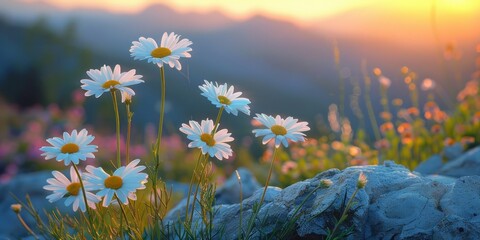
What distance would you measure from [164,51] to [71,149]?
1.73ft

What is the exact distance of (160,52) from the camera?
2.32 metres

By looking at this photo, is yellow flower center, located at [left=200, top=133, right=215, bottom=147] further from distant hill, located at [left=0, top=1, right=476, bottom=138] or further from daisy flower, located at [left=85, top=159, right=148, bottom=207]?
distant hill, located at [left=0, top=1, right=476, bottom=138]

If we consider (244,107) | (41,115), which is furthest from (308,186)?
(41,115)

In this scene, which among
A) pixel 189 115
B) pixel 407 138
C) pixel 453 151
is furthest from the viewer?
pixel 189 115

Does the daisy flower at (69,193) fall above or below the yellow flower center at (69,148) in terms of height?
below

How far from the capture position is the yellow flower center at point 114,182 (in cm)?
207

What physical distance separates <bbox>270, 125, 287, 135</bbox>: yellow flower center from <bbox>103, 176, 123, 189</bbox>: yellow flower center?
1.98 ft

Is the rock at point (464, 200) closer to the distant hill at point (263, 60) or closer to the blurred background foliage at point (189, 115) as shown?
the blurred background foliage at point (189, 115)

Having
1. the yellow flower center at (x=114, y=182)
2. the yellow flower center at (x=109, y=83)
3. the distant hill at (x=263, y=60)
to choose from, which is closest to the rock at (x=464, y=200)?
the yellow flower center at (x=114, y=182)

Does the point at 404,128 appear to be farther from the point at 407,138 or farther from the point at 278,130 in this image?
the point at 278,130

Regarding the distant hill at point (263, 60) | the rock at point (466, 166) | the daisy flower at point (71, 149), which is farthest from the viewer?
the distant hill at point (263, 60)

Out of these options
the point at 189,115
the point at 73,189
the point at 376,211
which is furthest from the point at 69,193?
the point at 189,115

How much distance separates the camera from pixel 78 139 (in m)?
2.27

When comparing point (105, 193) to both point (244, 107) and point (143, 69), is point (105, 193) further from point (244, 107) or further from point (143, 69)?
point (143, 69)
